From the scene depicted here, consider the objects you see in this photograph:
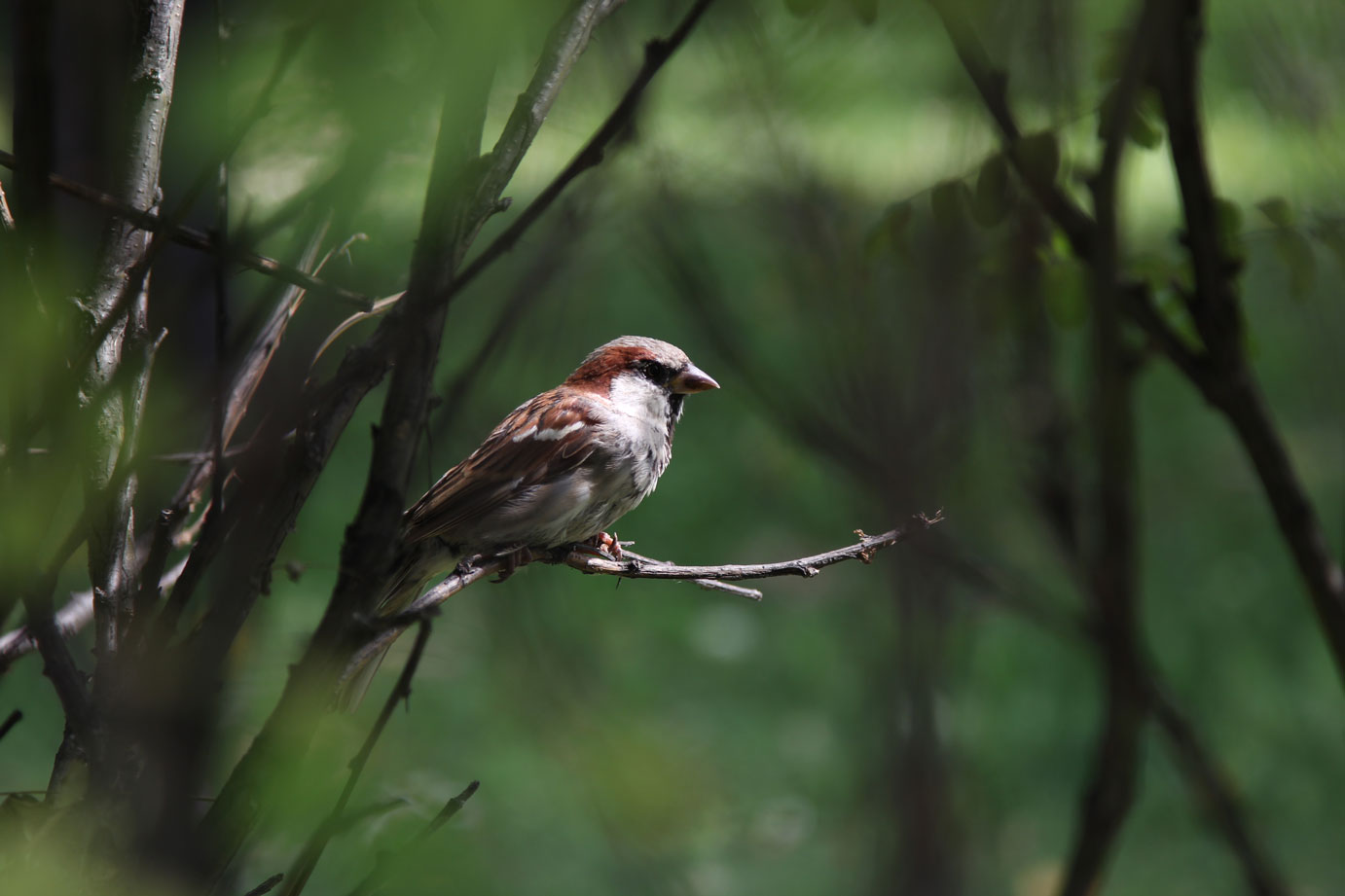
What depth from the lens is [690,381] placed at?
2980mm

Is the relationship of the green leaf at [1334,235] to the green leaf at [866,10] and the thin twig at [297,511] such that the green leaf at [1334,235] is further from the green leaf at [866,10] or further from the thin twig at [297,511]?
the thin twig at [297,511]

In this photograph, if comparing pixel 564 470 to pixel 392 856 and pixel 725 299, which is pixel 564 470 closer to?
pixel 725 299

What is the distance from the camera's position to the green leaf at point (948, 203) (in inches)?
56.0

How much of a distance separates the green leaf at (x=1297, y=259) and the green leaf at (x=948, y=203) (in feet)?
2.65

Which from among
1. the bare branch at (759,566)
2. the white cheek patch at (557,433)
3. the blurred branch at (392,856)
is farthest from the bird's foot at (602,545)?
the blurred branch at (392,856)

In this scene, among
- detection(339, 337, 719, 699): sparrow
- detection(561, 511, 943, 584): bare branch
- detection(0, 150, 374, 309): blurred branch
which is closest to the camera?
detection(0, 150, 374, 309): blurred branch

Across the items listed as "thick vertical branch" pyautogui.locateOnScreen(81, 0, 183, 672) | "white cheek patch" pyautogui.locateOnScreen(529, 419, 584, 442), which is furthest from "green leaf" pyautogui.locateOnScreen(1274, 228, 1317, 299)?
"thick vertical branch" pyautogui.locateOnScreen(81, 0, 183, 672)

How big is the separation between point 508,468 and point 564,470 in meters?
0.14

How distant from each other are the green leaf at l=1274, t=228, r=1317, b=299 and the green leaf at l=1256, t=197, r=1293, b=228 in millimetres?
14

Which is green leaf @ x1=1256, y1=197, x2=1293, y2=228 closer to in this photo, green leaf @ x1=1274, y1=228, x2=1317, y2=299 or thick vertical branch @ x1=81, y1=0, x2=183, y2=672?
green leaf @ x1=1274, y1=228, x2=1317, y2=299

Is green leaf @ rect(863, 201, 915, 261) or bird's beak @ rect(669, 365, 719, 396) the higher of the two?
bird's beak @ rect(669, 365, 719, 396)

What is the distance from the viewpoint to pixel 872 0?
1661 mm

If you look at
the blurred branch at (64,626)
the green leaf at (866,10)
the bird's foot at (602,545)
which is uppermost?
the green leaf at (866,10)

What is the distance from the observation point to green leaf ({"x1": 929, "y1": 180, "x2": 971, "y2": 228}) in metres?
1.42
